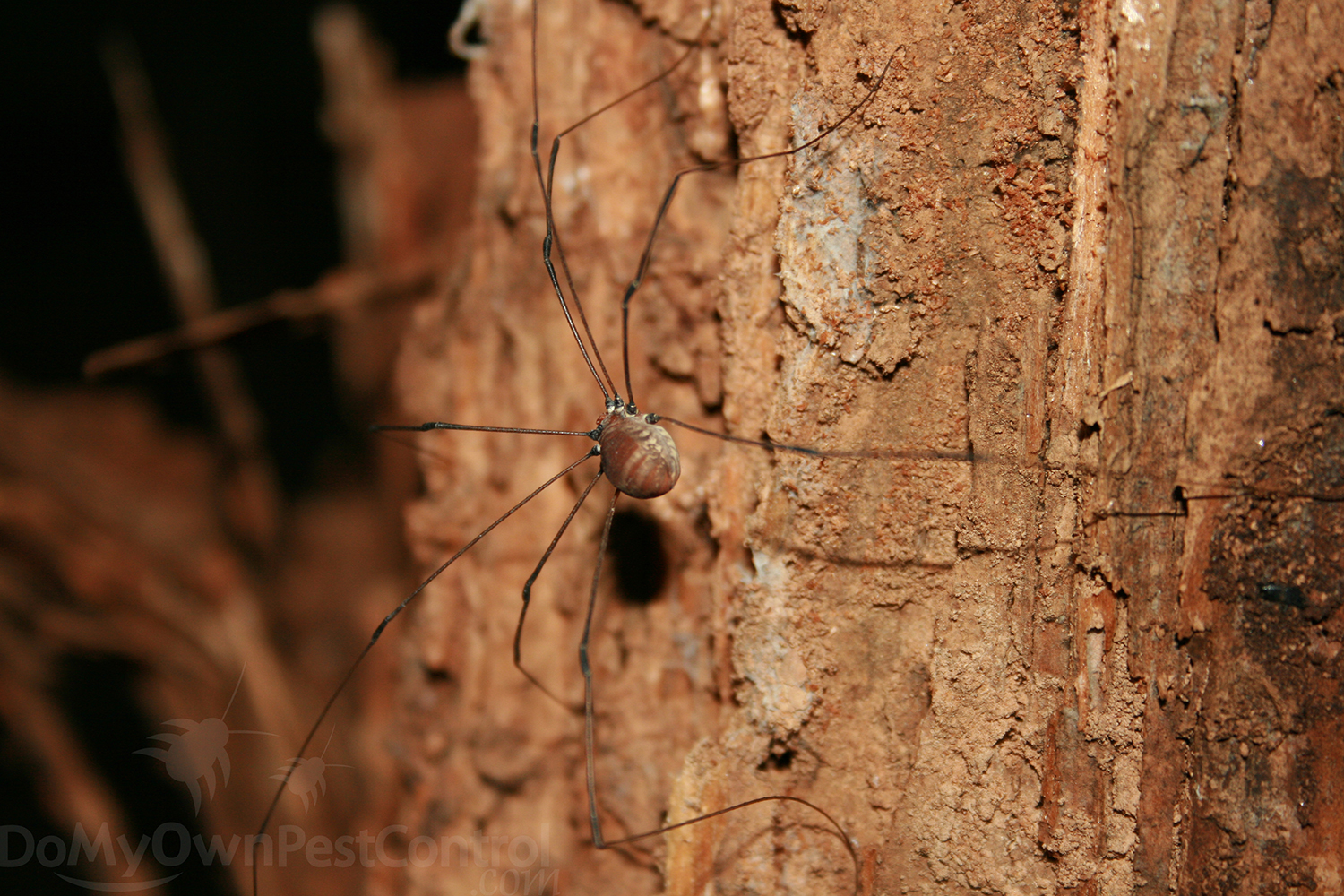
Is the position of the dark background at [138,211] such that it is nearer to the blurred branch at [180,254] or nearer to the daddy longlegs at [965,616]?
the blurred branch at [180,254]

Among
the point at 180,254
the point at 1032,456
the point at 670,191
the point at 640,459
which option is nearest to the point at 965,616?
the point at 1032,456

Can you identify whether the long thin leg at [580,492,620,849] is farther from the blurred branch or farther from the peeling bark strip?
the blurred branch

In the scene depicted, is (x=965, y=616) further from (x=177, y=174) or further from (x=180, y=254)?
(x=177, y=174)

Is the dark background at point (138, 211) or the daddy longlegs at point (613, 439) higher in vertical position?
the dark background at point (138, 211)

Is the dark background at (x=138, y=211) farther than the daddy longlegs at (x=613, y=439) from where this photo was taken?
Yes

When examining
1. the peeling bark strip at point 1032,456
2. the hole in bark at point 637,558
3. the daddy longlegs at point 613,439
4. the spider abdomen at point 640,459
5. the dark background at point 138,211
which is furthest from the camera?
the dark background at point 138,211

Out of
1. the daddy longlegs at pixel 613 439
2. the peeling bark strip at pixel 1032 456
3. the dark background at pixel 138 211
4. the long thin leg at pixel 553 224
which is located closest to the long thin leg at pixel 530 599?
A: the daddy longlegs at pixel 613 439

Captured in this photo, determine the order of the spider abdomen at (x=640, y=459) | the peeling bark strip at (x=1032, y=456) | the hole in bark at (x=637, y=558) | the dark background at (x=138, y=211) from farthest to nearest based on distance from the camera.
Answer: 1. the dark background at (x=138, y=211)
2. the hole in bark at (x=637, y=558)
3. the spider abdomen at (x=640, y=459)
4. the peeling bark strip at (x=1032, y=456)

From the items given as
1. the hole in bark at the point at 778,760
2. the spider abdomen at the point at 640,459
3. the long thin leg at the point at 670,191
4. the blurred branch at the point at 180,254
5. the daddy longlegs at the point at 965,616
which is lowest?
the hole in bark at the point at 778,760

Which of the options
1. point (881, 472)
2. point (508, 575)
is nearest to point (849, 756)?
point (881, 472)
